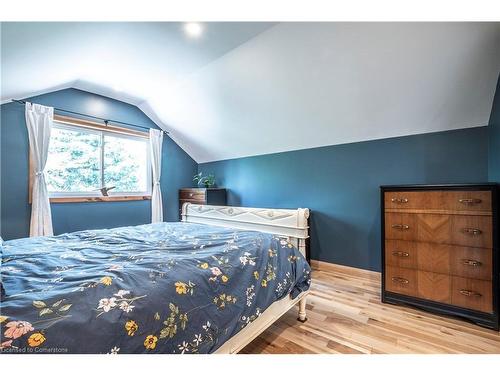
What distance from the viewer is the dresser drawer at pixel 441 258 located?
1.67 meters

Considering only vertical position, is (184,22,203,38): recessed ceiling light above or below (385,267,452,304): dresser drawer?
above

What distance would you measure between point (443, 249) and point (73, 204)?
13.4ft

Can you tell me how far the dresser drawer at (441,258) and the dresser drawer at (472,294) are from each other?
46 millimetres

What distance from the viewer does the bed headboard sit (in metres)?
2.81

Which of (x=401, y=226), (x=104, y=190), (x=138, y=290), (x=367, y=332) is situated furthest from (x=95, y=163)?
(x=401, y=226)

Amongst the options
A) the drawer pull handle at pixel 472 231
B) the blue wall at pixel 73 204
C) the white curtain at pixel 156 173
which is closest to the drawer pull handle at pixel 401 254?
the drawer pull handle at pixel 472 231

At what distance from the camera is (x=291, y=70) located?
2264 mm

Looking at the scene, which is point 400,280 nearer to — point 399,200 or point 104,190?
point 399,200

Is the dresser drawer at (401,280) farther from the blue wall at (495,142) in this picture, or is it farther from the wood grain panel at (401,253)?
the blue wall at (495,142)

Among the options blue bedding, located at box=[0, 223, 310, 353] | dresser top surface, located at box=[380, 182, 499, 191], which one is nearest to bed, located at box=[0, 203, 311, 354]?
blue bedding, located at box=[0, 223, 310, 353]

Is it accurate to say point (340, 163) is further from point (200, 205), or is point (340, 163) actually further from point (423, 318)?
point (200, 205)

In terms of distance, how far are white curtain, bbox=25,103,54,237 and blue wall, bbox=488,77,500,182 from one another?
4475 mm

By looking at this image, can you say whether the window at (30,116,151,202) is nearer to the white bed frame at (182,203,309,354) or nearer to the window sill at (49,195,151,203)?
the window sill at (49,195,151,203)

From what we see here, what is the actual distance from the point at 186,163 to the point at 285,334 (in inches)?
138
